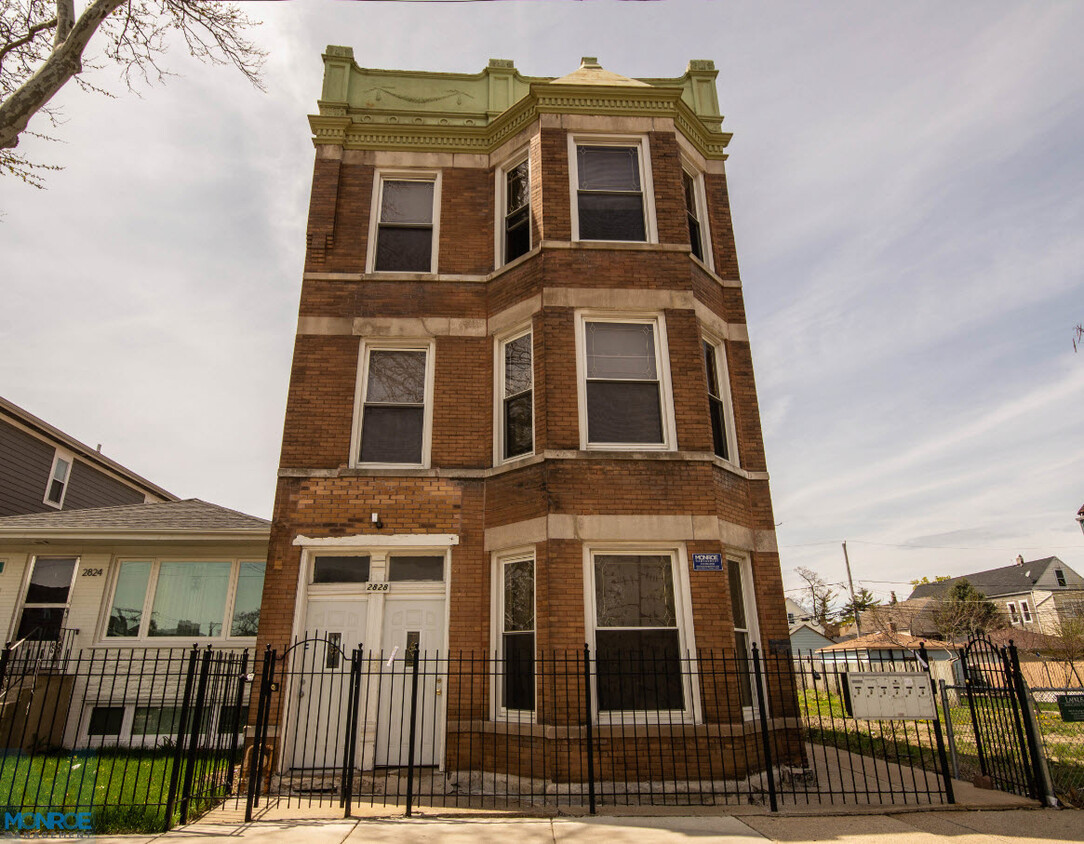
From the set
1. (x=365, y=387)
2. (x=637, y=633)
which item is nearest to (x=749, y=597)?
(x=637, y=633)

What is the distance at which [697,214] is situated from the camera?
38.1ft

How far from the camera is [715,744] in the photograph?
25.3ft

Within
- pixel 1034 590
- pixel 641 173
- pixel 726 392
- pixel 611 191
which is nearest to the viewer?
pixel 726 392

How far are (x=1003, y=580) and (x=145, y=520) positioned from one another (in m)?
71.7

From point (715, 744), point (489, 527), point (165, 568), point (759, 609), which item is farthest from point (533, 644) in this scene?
point (165, 568)

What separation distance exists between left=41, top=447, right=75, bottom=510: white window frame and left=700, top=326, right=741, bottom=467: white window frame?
18.4 metres

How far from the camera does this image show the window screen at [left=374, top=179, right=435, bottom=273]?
439 inches

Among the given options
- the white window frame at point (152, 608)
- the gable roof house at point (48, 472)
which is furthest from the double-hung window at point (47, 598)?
the gable roof house at point (48, 472)

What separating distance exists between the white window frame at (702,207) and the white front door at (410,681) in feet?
22.8

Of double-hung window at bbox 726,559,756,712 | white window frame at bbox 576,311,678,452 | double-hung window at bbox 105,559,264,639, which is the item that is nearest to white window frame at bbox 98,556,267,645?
double-hung window at bbox 105,559,264,639

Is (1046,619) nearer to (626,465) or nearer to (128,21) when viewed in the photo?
(626,465)

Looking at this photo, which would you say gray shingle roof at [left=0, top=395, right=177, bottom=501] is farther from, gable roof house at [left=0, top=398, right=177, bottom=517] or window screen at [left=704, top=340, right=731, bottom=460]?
window screen at [left=704, top=340, right=731, bottom=460]

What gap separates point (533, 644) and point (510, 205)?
7.05 m
